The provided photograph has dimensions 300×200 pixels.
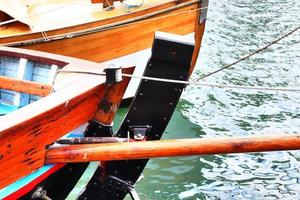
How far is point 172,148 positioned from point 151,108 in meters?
0.57

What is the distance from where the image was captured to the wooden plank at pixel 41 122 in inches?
98.8

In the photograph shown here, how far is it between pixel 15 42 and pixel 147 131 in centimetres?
301

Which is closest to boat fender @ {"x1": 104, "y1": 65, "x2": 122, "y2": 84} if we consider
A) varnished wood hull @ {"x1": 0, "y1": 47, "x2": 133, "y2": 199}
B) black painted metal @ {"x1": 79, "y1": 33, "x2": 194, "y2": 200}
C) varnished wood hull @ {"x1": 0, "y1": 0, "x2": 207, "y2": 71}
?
varnished wood hull @ {"x1": 0, "y1": 47, "x2": 133, "y2": 199}

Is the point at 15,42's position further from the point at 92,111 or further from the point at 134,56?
the point at 92,111

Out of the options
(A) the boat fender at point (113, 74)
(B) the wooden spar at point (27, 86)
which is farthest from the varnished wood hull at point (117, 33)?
(A) the boat fender at point (113, 74)

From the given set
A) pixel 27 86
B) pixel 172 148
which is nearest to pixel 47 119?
pixel 172 148

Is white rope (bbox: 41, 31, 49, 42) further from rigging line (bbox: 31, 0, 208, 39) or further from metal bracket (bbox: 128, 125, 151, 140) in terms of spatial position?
metal bracket (bbox: 128, 125, 151, 140)

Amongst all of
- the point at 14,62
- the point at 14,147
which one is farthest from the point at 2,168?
the point at 14,62

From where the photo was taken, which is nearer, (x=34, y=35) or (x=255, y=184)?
(x=255, y=184)

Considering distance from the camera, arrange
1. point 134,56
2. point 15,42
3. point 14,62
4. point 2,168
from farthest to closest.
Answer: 1. point 134,56
2. point 15,42
3. point 14,62
4. point 2,168

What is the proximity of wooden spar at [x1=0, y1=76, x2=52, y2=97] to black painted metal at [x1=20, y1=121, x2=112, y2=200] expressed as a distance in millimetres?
684

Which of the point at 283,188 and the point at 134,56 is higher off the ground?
the point at 134,56

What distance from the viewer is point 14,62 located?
4.20 metres

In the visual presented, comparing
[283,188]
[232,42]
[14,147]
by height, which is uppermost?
[14,147]
